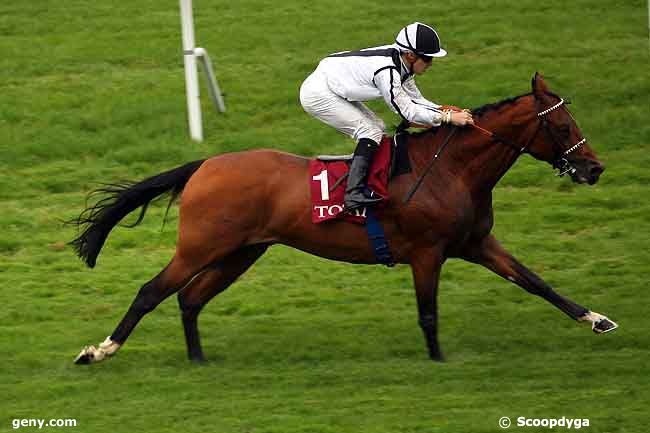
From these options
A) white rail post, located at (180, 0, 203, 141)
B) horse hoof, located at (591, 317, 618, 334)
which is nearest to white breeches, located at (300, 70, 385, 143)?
horse hoof, located at (591, 317, 618, 334)

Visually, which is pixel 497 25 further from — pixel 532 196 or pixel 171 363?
pixel 171 363

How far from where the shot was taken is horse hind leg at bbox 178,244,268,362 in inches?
331

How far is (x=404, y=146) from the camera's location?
26.8 feet

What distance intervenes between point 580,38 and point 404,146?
758 cm

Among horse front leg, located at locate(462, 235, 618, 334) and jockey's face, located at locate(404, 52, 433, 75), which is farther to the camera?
horse front leg, located at locate(462, 235, 618, 334)

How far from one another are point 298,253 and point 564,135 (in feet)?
10.8

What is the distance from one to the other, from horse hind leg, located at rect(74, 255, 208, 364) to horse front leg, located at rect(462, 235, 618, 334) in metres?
1.84

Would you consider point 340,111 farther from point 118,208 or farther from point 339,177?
point 118,208

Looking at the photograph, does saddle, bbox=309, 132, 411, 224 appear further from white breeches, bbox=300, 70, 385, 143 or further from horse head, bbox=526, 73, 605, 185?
horse head, bbox=526, 73, 605, 185

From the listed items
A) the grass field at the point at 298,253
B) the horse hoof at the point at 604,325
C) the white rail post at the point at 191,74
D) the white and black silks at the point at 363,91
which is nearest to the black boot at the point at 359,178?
the white and black silks at the point at 363,91

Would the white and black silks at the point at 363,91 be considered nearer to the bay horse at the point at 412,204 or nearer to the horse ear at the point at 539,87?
the bay horse at the point at 412,204

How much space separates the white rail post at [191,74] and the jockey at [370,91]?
14.6ft

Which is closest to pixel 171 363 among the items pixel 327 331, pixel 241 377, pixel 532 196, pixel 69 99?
pixel 241 377

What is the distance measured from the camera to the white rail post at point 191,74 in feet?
40.8
